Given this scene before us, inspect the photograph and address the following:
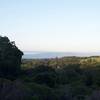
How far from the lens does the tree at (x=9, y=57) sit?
41.2 meters

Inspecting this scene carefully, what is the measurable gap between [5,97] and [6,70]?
90.5 feet

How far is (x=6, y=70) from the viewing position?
136 feet

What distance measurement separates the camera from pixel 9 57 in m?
43.6

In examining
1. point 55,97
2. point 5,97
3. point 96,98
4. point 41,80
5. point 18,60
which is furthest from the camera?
point 18,60

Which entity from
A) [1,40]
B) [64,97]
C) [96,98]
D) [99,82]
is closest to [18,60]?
[1,40]

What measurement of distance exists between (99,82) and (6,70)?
12325 millimetres

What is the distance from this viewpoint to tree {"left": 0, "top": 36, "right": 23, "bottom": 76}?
41.2 metres

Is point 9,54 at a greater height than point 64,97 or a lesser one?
greater

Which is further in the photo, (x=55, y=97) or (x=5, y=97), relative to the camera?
(x=55, y=97)

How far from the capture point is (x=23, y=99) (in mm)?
15156

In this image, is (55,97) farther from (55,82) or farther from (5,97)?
(55,82)

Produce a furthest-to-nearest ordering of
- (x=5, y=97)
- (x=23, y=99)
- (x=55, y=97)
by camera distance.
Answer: (x=55, y=97) → (x=23, y=99) → (x=5, y=97)

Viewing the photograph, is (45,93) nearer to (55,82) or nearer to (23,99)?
(23,99)

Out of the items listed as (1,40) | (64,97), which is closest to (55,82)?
(1,40)
